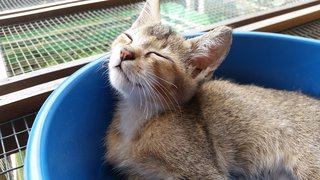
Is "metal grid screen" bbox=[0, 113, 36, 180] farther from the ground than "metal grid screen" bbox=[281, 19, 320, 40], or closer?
closer

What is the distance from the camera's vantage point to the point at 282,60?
160cm

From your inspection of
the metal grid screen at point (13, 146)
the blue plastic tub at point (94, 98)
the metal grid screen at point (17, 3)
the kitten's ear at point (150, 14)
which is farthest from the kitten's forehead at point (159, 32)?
the metal grid screen at point (17, 3)

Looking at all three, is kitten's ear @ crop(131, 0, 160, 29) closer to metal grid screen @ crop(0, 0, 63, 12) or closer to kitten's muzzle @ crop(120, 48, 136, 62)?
kitten's muzzle @ crop(120, 48, 136, 62)

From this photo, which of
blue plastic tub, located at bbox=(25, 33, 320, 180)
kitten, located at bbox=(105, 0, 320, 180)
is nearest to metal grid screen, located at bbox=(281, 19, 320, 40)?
blue plastic tub, located at bbox=(25, 33, 320, 180)

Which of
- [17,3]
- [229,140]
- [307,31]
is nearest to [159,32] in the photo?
[229,140]

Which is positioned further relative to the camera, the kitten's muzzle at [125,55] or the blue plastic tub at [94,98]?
the kitten's muzzle at [125,55]

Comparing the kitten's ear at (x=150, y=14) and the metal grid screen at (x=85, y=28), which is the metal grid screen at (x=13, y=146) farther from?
the kitten's ear at (x=150, y=14)

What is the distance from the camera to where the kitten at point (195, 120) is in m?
1.09

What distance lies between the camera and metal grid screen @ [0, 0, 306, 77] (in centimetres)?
166

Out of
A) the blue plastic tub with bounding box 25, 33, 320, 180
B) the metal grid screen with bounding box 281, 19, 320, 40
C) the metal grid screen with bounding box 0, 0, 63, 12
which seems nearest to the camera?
the blue plastic tub with bounding box 25, 33, 320, 180

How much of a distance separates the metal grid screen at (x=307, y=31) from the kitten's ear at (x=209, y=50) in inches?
35.9

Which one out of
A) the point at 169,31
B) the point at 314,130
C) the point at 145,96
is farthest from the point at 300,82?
the point at 145,96

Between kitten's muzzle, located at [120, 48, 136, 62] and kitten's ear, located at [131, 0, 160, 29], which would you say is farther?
kitten's ear, located at [131, 0, 160, 29]

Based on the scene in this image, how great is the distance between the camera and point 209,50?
1.15 meters
